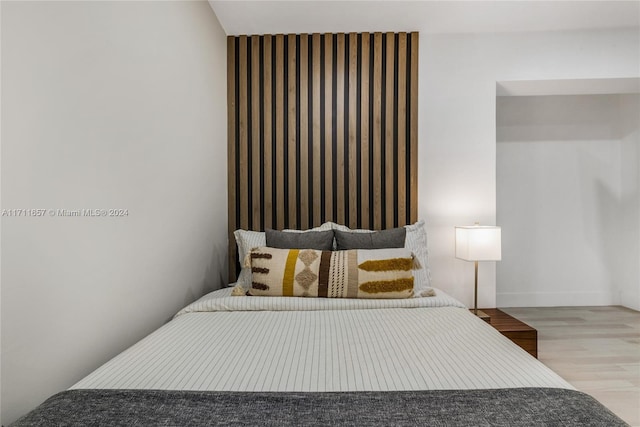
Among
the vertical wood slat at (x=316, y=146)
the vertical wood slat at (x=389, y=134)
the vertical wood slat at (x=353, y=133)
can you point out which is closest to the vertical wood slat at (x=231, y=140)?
the vertical wood slat at (x=316, y=146)

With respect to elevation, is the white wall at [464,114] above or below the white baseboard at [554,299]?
above

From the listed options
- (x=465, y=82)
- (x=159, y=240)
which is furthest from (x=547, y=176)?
(x=159, y=240)

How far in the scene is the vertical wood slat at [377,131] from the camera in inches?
135

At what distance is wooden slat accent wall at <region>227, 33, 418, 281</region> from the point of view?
3.44m

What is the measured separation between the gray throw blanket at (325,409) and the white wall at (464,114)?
2.40 meters

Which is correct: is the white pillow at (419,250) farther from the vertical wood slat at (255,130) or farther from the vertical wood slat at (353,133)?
the vertical wood slat at (255,130)

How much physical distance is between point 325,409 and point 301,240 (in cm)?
173

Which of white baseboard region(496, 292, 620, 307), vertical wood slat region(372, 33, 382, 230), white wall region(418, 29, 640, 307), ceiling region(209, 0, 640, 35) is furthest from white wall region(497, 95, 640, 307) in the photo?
vertical wood slat region(372, 33, 382, 230)

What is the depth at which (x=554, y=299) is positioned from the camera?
4.45 meters

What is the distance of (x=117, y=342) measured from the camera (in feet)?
5.86

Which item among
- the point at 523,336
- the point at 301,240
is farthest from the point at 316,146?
the point at 523,336

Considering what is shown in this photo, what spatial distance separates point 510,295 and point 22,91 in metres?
4.37

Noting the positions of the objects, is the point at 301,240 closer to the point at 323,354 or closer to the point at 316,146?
the point at 316,146

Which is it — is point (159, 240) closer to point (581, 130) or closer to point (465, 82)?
point (465, 82)
